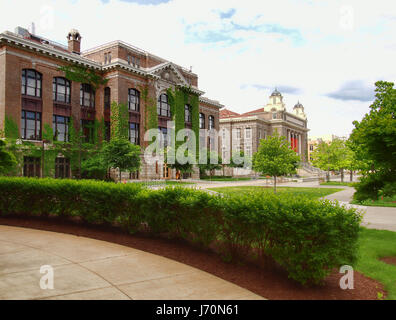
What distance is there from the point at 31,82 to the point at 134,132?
1410cm

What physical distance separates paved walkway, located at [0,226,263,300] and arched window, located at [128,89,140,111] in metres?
35.6

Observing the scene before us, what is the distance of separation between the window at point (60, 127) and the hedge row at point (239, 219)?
2716 cm

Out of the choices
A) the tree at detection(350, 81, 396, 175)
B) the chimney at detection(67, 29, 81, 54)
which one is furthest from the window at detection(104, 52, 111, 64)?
the tree at detection(350, 81, 396, 175)

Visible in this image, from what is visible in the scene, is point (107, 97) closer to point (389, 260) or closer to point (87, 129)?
point (87, 129)

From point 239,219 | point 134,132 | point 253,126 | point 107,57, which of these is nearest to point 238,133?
point 253,126

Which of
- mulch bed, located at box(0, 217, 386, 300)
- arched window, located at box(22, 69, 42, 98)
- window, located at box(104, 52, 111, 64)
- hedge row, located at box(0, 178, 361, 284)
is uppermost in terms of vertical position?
window, located at box(104, 52, 111, 64)

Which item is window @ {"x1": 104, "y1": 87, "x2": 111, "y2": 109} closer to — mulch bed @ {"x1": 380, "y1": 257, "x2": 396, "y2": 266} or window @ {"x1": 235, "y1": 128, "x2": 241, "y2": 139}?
mulch bed @ {"x1": 380, "y1": 257, "x2": 396, "y2": 266}

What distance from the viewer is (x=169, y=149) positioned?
43.5m

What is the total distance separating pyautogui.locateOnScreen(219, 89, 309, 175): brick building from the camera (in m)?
86.4

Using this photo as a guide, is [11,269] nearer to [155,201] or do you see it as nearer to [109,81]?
[155,201]

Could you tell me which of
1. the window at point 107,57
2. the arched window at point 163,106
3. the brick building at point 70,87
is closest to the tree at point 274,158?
the brick building at point 70,87
